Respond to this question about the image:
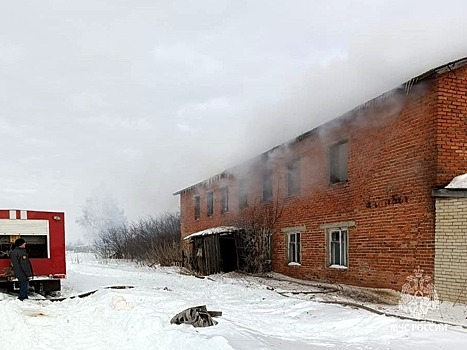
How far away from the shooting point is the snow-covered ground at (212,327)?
21.9 ft

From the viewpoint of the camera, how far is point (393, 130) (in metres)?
12.2

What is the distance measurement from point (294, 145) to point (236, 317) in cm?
913

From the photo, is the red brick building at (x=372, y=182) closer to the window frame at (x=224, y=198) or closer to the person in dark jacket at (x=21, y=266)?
the window frame at (x=224, y=198)

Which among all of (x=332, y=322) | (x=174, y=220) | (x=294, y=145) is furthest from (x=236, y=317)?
(x=174, y=220)

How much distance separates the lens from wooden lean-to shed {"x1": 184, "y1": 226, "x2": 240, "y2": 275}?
21281mm

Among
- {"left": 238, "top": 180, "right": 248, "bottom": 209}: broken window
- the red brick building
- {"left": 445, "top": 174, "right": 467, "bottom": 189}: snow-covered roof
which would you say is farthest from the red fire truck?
{"left": 445, "top": 174, "right": 467, "bottom": 189}: snow-covered roof

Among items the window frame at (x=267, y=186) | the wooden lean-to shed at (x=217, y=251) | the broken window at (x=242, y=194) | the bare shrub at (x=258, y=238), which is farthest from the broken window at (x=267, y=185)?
the broken window at (x=242, y=194)

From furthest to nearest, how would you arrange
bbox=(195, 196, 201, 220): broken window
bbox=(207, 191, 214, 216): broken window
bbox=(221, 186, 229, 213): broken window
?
bbox=(195, 196, 201, 220): broken window → bbox=(207, 191, 214, 216): broken window → bbox=(221, 186, 229, 213): broken window

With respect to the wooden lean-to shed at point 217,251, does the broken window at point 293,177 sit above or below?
above

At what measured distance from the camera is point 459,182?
10344 mm

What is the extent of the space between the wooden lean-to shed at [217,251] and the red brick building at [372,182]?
2.68 metres

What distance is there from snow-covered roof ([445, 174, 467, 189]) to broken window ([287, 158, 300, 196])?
24.4 feet

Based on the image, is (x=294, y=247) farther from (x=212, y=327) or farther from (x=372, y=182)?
(x=212, y=327)

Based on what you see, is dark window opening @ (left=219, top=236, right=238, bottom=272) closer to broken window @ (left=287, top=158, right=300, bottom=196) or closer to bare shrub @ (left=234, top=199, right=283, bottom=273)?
bare shrub @ (left=234, top=199, right=283, bottom=273)
